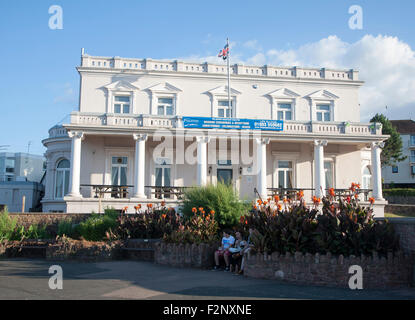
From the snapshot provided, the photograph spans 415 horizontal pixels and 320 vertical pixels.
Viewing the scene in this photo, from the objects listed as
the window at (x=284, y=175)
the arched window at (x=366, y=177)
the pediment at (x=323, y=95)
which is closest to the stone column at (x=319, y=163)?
the window at (x=284, y=175)

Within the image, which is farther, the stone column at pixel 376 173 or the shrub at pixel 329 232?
the stone column at pixel 376 173

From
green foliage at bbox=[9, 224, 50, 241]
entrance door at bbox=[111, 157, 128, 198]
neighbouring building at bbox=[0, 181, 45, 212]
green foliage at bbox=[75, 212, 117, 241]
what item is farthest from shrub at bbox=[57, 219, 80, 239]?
neighbouring building at bbox=[0, 181, 45, 212]

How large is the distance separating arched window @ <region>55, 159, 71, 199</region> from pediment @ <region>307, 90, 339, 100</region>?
1678 cm

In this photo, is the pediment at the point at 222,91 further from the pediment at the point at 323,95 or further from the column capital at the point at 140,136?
the column capital at the point at 140,136

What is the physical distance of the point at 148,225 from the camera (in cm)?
1402

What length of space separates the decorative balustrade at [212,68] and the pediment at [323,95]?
102 centimetres

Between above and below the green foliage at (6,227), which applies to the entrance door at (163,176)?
above

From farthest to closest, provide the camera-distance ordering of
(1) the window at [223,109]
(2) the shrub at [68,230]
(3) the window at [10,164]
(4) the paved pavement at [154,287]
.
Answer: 1. (3) the window at [10,164]
2. (1) the window at [223,109]
3. (2) the shrub at [68,230]
4. (4) the paved pavement at [154,287]

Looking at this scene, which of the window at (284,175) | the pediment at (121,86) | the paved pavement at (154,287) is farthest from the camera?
the window at (284,175)

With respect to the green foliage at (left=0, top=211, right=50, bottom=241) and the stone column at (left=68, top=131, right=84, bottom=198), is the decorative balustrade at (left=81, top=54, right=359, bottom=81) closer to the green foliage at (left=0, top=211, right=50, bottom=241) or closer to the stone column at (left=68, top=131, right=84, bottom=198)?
the stone column at (left=68, top=131, right=84, bottom=198)

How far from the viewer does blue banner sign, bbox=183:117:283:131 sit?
22391 millimetres

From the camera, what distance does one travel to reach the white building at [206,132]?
887 inches
